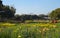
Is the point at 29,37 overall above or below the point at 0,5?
below

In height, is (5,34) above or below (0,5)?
below

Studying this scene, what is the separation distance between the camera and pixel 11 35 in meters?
6.73

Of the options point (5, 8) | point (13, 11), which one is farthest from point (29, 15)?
point (5, 8)

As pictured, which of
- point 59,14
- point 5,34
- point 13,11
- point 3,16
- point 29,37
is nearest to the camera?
point 29,37

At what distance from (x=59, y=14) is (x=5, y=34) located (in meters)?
54.6

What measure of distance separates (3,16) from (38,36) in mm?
43573

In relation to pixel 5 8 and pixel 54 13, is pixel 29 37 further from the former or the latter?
pixel 54 13

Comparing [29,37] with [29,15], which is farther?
[29,15]

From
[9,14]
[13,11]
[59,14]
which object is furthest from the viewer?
[59,14]

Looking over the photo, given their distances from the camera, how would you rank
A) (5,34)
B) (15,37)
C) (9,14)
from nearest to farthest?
(15,37), (5,34), (9,14)

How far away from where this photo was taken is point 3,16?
162 ft

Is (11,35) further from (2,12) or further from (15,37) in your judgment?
(2,12)

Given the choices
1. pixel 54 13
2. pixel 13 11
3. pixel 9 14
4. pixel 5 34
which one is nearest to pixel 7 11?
pixel 9 14

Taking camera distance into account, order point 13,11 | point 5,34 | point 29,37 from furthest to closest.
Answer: point 13,11
point 5,34
point 29,37
